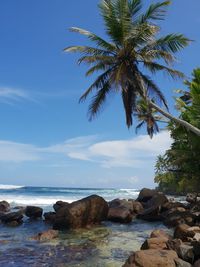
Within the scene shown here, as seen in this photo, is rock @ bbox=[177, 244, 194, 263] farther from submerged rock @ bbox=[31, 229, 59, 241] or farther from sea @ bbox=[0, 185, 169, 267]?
submerged rock @ bbox=[31, 229, 59, 241]

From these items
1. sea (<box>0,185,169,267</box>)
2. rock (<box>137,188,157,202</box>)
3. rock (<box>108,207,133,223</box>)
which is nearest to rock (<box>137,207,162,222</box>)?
rock (<box>108,207,133,223</box>)

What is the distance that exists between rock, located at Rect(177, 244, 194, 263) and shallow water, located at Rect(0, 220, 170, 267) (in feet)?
5.78

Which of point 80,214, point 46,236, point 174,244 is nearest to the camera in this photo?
point 174,244

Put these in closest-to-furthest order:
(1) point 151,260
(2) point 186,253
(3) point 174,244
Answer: (1) point 151,260, (2) point 186,253, (3) point 174,244

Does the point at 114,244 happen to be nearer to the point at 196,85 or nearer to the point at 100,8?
the point at 196,85

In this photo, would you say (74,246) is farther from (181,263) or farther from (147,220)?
(147,220)

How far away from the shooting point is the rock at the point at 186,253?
398 inches

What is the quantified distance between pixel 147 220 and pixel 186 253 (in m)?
12.0

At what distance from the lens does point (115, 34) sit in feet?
55.6

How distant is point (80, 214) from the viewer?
60.0 ft

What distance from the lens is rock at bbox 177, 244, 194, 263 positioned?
10.1 meters

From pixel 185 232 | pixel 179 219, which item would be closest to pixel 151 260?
pixel 185 232

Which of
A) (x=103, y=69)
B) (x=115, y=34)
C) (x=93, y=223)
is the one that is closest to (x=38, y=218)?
(x=93, y=223)

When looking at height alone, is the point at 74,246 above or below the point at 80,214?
below
